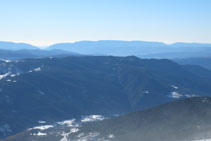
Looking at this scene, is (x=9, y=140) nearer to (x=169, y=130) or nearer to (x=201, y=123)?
(x=169, y=130)

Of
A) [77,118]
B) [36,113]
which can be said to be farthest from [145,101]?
[36,113]

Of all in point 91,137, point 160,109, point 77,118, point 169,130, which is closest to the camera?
point 169,130

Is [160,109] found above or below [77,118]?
above

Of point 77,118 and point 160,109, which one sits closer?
point 160,109

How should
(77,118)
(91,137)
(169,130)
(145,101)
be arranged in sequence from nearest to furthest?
(169,130)
(91,137)
(77,118)
(145,101)

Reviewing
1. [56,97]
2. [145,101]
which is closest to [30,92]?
[56,97]

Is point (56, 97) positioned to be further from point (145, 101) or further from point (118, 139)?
point (118, 139)
